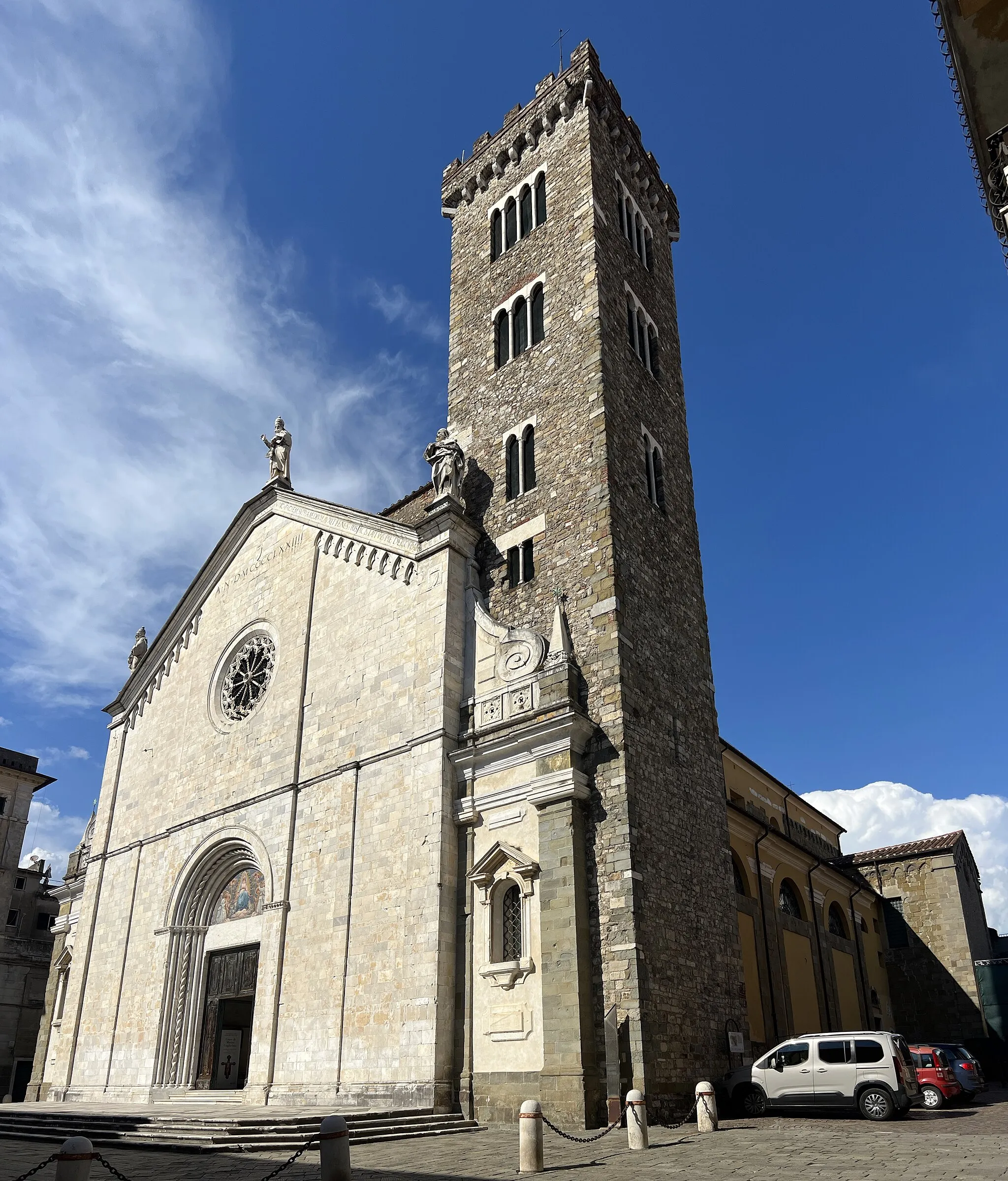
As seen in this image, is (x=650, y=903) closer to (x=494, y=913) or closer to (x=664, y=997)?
(x=664, y=997)

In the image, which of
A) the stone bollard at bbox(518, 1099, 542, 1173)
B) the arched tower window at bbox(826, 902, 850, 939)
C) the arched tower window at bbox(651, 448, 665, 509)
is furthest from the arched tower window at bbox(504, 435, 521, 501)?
the arched tower window at bbox(826, 902, 850, 939)

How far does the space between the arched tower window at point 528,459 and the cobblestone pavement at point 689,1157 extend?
13.3 meters

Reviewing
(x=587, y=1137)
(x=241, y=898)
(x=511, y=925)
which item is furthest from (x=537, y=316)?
(x=587, y=1137)

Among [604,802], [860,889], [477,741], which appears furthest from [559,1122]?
[860,889]

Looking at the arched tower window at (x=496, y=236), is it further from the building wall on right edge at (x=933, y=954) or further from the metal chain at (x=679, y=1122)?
the building wall on right edge at (x=933, y=954)

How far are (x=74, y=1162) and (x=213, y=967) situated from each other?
15.3 m

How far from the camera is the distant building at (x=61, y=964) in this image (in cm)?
2586

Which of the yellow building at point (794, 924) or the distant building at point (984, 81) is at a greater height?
the distant building at point (984, 81)

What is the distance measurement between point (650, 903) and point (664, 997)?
1.53 metres

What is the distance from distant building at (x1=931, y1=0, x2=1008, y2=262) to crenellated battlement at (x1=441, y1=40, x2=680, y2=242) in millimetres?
18048

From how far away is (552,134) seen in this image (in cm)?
2645

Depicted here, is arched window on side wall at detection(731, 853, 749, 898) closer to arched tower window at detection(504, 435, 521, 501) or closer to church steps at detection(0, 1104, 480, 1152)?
church steps at detection(0, 1104, 480, 1152)

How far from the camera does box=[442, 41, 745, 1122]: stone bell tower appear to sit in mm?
15812

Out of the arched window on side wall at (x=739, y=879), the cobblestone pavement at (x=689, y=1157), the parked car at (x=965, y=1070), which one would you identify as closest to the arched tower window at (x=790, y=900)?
the arched window on side wall at (x=739, y=879)
